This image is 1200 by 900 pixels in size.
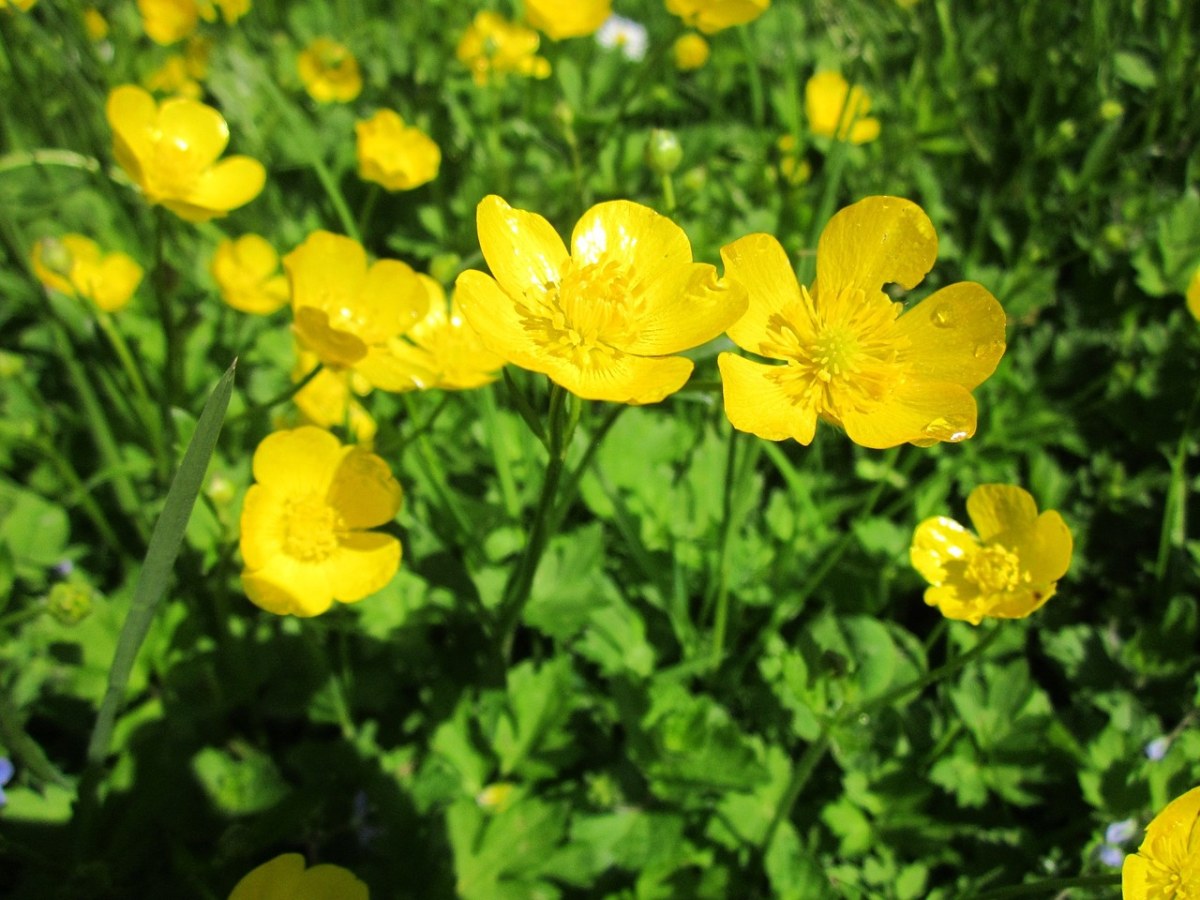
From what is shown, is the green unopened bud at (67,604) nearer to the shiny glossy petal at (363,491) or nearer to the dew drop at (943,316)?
the shiny glossy petal at (363,491)

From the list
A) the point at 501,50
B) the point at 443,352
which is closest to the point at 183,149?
the point at 443,352

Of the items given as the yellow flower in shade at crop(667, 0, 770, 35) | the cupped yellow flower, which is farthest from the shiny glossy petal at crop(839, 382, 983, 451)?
the yellow flower in shade at crop(667, 0, 770, 35)

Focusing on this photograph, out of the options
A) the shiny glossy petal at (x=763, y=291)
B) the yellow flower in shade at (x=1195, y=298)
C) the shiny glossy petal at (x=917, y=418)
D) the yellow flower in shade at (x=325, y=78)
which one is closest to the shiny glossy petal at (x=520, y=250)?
the shiny glossy petal at (x=763, y=291)

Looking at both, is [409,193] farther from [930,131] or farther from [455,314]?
[930,131]

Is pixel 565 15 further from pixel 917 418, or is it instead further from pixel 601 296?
pixel 917 418

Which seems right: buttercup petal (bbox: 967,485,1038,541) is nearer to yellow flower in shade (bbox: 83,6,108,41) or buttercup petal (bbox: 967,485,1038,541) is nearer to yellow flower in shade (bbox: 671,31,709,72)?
yellow flower in shade (bbox: 671,31,709,72)
